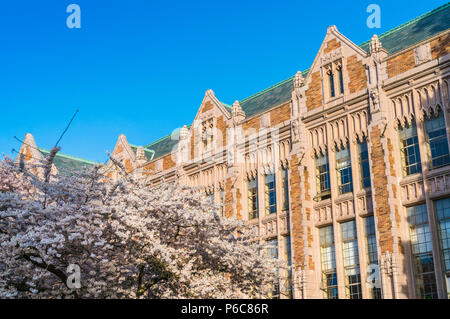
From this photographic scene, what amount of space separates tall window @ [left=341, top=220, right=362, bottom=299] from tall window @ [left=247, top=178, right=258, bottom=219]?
615cm

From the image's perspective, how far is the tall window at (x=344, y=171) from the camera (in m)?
25.4

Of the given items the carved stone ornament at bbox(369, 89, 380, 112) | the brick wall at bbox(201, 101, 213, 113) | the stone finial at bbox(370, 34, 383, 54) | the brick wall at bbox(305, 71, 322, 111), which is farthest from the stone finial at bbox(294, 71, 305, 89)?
the brick wall at bbox(201, 101, 213, 113)

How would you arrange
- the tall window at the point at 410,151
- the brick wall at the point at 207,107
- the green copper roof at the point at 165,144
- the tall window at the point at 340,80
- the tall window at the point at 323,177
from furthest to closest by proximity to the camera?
the green copper roof at the point at 165,144, the brick wall at the point at 207,107, the tall window at the point at 340,80, the tall window at the point at 323,177, the tall window at the point at 410,151

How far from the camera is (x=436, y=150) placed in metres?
22.4

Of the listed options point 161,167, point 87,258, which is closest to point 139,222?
point 87,258

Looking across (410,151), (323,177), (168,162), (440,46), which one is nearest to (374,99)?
(410,151)

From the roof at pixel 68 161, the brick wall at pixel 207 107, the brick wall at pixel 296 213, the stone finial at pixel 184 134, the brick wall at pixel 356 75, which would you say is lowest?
the brick wall at pixel 296 213

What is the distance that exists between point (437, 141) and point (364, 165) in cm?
355

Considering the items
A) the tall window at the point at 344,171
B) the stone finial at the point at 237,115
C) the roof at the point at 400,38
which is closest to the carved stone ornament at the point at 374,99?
the tall window at the point at 344,171

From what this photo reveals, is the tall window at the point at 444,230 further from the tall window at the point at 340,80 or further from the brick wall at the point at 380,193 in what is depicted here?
the tall window at the point at 340,80

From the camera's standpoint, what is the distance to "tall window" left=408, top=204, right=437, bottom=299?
21.4 meters

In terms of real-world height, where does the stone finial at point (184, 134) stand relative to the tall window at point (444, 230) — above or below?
above

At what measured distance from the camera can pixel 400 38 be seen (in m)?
27.8

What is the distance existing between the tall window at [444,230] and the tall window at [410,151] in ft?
6.06
